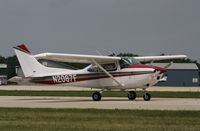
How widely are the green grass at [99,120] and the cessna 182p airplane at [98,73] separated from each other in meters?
11.3

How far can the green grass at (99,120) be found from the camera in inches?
621

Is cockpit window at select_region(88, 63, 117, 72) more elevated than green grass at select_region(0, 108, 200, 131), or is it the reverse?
cockpit window at select_region(88, 63, 117, 72)

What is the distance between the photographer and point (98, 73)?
3456 cm

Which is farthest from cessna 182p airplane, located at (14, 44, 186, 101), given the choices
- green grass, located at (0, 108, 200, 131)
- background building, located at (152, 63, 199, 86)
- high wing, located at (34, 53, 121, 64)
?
background building, located at (152, 63, 199, 86)

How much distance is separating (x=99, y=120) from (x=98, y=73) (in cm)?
1652

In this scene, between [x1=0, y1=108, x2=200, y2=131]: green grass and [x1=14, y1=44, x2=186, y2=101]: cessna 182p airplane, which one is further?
[x1=14, y1=44, x2=186, y2=101]: cessna 182p airplane

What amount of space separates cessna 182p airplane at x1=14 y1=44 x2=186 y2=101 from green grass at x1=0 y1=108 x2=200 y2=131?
11253mm

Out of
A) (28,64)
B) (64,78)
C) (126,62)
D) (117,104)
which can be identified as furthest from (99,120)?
(28,64)

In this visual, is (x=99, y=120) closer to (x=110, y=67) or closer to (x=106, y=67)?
(x=110, y=67)

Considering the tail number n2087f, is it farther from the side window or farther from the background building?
the background building

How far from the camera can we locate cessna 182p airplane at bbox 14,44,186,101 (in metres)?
32.8

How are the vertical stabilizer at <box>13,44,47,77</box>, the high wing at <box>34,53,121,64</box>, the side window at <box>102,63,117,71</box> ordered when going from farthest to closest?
1. the vertical stabilizer at <box>13,44,47,77</box>
2. the side window at <box>102,63,117,71</box>
3. the high wing at <box>34,53,121,64</box>

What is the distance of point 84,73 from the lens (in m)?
34.9

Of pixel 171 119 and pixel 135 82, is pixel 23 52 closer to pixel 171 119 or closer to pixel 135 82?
pixel 135 82
